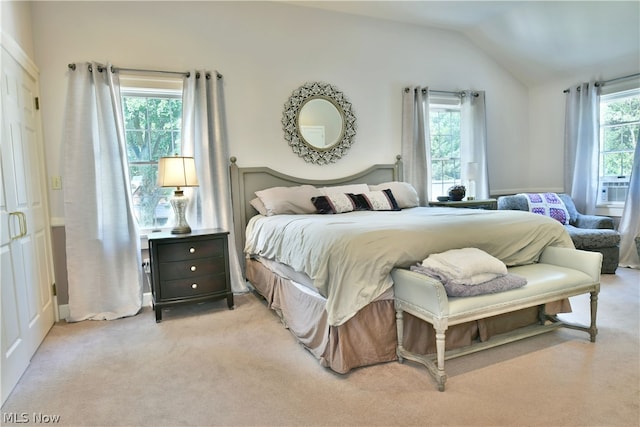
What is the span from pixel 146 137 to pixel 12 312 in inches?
75.8

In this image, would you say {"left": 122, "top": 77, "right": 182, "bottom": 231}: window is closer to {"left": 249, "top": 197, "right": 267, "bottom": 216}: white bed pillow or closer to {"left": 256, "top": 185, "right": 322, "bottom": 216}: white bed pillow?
{"left": 249, "top": 197, "right": 267, "bottom": 216}: white bed pillow

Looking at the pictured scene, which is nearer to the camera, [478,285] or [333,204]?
[478,285]

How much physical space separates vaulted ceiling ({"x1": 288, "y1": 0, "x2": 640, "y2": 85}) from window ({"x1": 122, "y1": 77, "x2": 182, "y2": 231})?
1.72 m

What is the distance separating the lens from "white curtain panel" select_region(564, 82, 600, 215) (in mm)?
4637

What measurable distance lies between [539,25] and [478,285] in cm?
378

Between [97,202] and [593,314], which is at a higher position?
[97,202]

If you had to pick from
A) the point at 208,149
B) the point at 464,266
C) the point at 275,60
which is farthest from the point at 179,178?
the point at 464,266

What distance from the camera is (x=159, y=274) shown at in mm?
3127

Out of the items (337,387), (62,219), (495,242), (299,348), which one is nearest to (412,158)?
(495,242)

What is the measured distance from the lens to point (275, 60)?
400cm

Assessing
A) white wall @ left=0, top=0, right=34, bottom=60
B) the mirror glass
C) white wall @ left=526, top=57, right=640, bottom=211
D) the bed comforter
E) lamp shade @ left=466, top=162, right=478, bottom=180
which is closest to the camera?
the bed comforter

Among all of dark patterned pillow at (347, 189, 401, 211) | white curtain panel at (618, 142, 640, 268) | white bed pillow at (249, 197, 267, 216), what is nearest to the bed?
white bed pillow at (249, 197, 267, 216)

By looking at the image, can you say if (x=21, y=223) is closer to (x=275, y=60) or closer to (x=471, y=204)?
(x=275, y=60)

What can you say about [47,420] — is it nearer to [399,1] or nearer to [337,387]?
[337,387]
